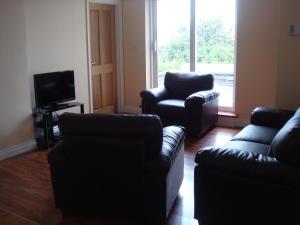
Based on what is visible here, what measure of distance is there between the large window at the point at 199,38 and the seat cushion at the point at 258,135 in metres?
2.20

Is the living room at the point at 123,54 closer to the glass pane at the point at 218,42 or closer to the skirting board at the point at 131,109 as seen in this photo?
the skirting board at the point at 131,109

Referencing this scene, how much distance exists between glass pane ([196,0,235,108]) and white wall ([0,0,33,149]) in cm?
286

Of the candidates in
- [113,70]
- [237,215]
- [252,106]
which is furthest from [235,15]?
[237,215]

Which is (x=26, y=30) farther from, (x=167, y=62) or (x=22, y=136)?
(x=167, y=62)

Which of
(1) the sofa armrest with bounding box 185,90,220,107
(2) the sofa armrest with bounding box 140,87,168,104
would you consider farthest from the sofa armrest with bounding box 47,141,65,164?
(2) the sofa armrest with bounding box 140,87,168,104

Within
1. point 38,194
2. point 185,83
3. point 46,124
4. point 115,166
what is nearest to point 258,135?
point 115,166

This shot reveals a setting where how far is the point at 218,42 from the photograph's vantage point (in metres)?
5.98

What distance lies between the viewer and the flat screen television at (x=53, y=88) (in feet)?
15.8

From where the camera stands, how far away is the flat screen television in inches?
189

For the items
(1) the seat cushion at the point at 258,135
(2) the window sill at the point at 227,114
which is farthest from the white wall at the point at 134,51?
(1) the seat cushion at the point at 258,135

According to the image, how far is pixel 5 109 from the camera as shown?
4.45m

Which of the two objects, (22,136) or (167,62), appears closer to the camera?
(22,136)

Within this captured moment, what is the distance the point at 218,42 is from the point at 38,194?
3.80 metres

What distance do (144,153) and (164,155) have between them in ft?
0.56
